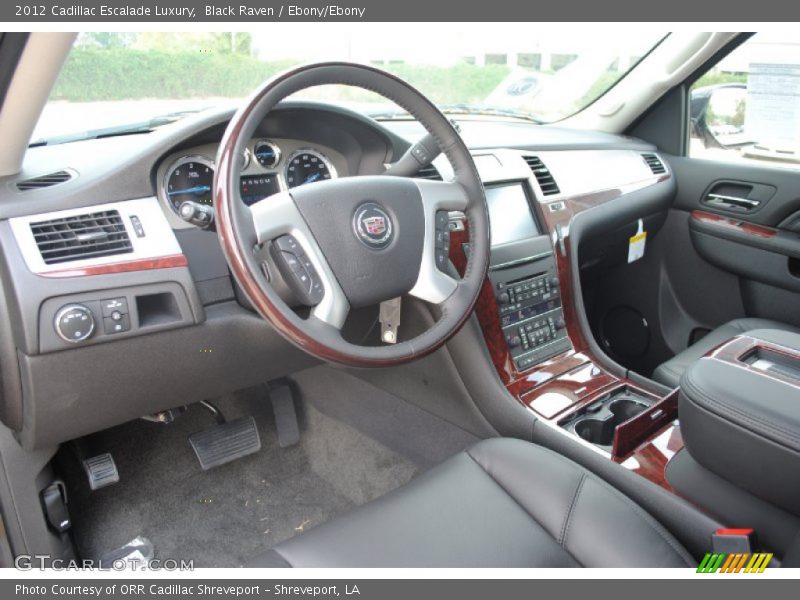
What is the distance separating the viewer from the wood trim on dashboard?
1.33m

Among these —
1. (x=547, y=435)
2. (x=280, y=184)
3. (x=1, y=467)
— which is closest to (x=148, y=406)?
(x=1, y=467)

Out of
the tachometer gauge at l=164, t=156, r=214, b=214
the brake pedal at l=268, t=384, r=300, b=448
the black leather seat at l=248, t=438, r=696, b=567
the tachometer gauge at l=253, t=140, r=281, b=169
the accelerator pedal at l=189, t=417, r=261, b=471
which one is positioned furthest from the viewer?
the brake pedal at l=268, t=384, r=300, b=448

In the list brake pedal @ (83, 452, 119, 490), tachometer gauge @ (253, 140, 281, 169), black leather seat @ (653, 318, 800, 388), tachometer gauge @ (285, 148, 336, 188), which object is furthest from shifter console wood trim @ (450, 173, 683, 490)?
brake pedal @ (83, 452, 119, 490)

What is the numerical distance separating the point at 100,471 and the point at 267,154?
1.02 m

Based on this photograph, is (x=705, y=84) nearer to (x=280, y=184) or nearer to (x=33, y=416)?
(x=280, y=184)

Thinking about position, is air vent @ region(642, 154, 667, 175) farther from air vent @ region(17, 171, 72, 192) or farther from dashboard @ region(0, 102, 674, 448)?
air vent @ region(17, 171, 72, 192)

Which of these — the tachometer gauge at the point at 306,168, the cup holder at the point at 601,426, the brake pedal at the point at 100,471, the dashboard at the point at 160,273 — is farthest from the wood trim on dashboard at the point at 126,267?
the cup holder at the point at 601,426

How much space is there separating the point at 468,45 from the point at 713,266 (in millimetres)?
1292

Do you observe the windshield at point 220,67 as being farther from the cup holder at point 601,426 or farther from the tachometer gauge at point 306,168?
the cup holder at point 601,426

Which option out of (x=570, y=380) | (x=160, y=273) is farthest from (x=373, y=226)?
(x=570, y=380)

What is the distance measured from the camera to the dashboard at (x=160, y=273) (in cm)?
135

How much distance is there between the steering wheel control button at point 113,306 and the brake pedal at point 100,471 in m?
0.71

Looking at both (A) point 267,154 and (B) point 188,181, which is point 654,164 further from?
(B) point 188,181

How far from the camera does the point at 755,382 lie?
3.86ft
